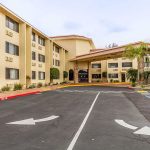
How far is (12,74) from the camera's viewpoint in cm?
3128

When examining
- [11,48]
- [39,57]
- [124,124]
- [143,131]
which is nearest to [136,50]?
[39,57]

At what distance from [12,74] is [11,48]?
312 cm

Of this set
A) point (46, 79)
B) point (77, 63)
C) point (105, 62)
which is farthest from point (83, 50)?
point (46, 79)

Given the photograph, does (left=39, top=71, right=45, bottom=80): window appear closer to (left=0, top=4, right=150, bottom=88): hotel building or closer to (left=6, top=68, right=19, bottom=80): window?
(left=0, top=4, right=150, bottom=88): hotel building

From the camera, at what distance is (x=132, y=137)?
750 centimetres

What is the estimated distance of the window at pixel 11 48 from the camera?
98.3 ft

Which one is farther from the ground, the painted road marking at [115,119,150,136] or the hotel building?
the hotel building

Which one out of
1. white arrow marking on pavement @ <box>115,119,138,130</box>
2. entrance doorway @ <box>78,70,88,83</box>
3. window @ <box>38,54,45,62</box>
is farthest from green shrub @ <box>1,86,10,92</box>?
entrance doorway @ <box>78,70,88,83</box>

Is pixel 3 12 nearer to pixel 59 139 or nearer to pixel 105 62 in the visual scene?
pixel 59 139

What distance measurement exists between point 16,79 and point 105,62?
47610 millimetres

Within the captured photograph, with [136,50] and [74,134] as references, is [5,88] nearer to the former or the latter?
[74,134]

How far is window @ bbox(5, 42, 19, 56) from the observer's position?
29972 millimetres

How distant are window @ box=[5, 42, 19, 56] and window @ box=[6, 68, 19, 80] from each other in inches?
81.8

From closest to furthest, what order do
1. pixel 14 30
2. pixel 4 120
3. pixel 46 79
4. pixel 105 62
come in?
pixel 4 120 < pixel 14 30 < pixel 46 79 < pixel 105 62
